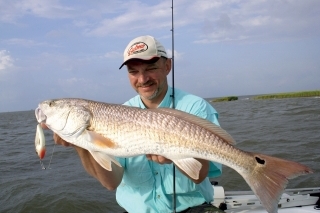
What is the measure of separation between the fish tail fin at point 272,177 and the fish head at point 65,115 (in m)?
1.51

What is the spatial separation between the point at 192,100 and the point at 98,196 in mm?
5586

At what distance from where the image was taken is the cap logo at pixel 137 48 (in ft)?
11.3

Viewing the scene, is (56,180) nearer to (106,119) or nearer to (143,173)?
(143,173)

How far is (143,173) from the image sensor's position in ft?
11.4

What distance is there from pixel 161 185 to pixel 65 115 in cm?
129

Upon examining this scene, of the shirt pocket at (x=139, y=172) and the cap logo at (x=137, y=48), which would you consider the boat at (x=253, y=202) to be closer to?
the shirt pocket at (x=139, y=172)

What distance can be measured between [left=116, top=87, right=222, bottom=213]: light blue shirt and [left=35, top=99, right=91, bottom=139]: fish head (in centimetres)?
83

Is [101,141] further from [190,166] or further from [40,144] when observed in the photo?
[190,166]

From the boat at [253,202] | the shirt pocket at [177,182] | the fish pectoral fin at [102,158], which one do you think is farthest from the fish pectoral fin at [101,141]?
the boat at [253,202]

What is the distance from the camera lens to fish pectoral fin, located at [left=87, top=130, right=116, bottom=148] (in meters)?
2.74

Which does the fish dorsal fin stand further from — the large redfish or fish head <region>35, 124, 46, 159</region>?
fish head <region>35, 124, 46, 159</region>

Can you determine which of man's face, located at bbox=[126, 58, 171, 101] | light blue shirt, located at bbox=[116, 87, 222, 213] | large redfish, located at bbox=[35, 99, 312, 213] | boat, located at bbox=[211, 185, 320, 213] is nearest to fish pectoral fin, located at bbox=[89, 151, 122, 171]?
large redfish, located at bbox=[35, 99, 312, 213]

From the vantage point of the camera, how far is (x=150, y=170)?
3.47 m

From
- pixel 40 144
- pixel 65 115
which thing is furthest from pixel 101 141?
pixel 40 144
